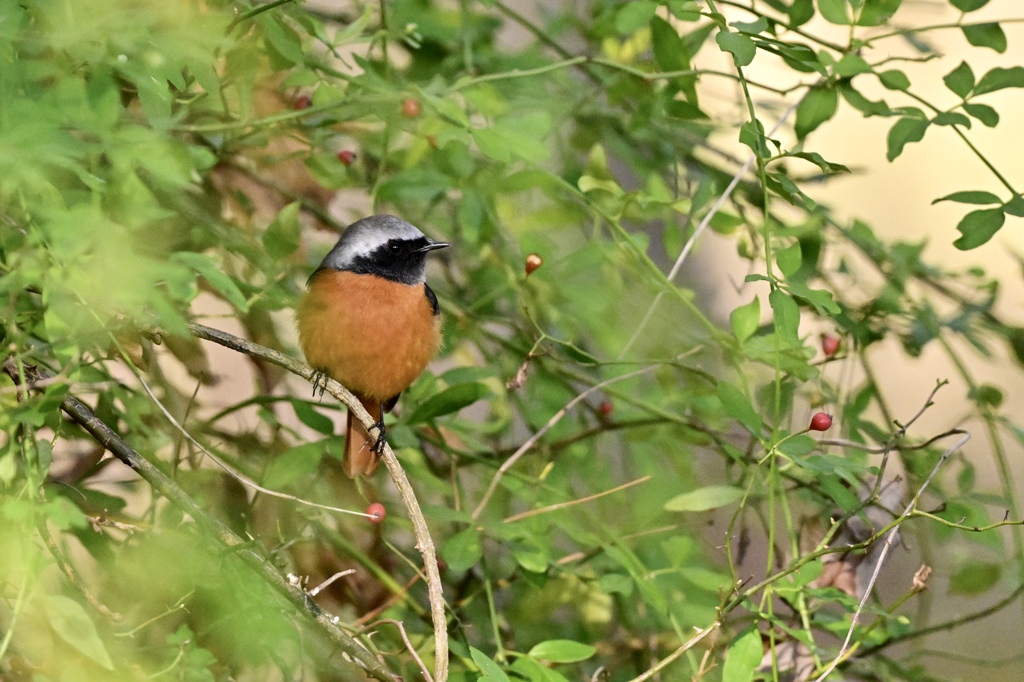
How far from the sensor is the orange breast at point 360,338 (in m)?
2.85

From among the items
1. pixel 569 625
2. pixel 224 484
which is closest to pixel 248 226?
pixel 224 484

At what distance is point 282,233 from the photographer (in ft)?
7.85

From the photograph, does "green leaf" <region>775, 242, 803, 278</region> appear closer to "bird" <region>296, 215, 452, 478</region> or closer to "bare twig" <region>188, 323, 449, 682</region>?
"bare twig" <region>188, 323, 449, 682</region>

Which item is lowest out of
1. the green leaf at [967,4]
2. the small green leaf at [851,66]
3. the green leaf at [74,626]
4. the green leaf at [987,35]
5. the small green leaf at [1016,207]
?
the green leaf at [74,626]

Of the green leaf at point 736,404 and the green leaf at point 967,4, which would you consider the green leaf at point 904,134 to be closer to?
the green leaf at point 967,4

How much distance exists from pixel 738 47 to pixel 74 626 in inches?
56.2

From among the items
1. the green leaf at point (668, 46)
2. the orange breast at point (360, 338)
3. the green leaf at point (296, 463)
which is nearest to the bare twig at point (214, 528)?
the green leaf at point (296, 463)

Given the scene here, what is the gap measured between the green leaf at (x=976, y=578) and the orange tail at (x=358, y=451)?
1651 mm

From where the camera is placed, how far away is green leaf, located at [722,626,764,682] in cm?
182

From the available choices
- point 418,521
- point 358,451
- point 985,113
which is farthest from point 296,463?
point 985,113

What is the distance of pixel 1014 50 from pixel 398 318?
395 cm

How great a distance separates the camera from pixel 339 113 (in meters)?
2.49

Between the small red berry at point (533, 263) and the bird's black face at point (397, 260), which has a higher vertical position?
the small red berry at point (533, 263)

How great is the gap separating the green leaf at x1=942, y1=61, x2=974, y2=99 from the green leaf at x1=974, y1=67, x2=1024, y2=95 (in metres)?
0.03
